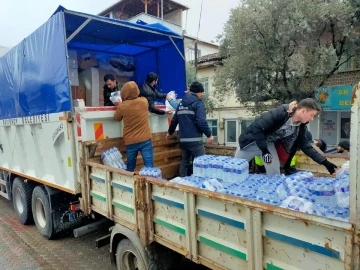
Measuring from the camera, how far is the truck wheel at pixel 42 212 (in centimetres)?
454

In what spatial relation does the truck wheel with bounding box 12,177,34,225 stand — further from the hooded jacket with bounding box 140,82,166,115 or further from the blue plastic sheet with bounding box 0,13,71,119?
the hooded jacket with bounding box 140,82,166,115

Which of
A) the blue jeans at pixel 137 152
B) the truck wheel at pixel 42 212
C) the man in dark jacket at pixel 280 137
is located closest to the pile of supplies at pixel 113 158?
the blue jeans at pixel 137 152

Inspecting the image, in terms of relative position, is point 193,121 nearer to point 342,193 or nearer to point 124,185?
point 124,185

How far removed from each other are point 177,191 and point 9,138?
4570 millimetres

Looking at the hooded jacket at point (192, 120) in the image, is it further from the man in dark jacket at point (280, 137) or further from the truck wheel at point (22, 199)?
the truck wheel at point (22, 199)

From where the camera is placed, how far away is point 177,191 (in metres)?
2.46

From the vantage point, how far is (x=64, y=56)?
12.3 feet

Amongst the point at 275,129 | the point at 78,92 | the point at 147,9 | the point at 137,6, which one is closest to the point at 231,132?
the point at 78,92

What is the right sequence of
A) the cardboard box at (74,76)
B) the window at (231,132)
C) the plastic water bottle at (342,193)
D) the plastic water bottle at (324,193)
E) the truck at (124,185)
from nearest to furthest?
1. the truck at (124,185)
2. the plastic water bottle at (342,193)
3. the plastic water bottle at (324,193)
4. the cardboard box at (74,76)
5. the window at (231,132)

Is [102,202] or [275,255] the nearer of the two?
[275,255]

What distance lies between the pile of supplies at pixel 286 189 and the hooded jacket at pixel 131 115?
1.15m

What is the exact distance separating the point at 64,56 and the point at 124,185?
1.90 meters

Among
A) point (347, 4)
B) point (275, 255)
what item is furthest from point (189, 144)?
point (347, 4)

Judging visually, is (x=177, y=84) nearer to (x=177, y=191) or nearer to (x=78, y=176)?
(x=78, y=176)
